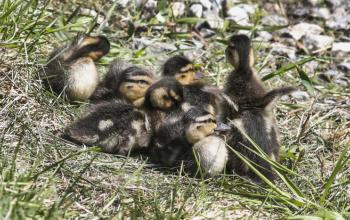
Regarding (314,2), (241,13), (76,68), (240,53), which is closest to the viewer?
(240,53)

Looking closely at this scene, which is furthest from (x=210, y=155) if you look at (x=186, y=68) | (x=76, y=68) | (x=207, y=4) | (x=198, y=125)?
(x=207, y=4)

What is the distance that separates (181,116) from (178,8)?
1939 millimetres

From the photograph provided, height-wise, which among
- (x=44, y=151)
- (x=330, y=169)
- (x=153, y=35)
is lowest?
(x=330, y=169)

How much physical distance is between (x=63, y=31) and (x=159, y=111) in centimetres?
97

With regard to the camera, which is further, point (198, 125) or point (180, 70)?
point (180, 70)

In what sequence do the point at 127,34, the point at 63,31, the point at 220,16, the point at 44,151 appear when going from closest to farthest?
the point at 44,151 → the point at 63,31 → the point at 127,34 → the point at 220,16

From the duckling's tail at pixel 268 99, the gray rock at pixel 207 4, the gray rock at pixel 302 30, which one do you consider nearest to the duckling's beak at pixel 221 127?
the duckling's tail at pixel 268 99

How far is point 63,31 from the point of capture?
4.01 metres

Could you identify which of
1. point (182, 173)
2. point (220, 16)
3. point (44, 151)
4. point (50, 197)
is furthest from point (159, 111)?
point (220, 16)

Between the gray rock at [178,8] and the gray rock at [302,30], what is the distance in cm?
82

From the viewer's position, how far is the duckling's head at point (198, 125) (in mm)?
3150

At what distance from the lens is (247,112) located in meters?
3.32

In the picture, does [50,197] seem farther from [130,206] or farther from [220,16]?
[220,16]

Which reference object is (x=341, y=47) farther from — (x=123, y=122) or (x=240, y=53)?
(x=123, y=122)
